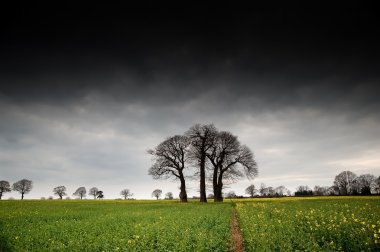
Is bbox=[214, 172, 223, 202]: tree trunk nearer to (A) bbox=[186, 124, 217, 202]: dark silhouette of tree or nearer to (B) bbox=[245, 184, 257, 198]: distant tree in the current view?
(A) bbox=[186, 124, 217, 202]: dark silhouette of tree

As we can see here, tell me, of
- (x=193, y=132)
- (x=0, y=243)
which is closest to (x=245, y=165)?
(x=193, y=132)

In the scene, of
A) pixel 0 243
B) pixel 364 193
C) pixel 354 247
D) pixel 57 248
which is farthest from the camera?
pixel 364 193

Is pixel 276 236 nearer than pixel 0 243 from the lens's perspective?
No

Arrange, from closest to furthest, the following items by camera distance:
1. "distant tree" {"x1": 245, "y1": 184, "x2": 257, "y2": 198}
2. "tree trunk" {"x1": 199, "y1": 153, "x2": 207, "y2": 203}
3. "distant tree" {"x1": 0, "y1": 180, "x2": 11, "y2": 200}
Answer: "tree trunk" {"x1": 199, "y1": 153, "x2": 207, "y2": 203} < "distant tree" {"x1": 0, "y1": 180, "x2": 11, "y2": 200} < "distant tree" {"x1": 245, "y1": 184, "x2": 257, "y2": 198}

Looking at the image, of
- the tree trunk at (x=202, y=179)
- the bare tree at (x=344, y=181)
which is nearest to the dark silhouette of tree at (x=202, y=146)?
the tree trunk at (x=202, y=179)

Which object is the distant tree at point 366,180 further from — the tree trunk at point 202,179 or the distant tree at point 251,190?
the tree trunk at point 202,179

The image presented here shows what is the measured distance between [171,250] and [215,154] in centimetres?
4530

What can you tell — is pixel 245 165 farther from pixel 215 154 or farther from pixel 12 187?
pixel 12 187

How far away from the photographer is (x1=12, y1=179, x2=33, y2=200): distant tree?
430 ft

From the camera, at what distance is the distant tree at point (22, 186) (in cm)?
13111

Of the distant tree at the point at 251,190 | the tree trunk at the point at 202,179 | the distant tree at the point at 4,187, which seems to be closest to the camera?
the tree trunk at the point at 202,179

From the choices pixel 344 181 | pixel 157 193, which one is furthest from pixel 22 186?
pixel 344 181

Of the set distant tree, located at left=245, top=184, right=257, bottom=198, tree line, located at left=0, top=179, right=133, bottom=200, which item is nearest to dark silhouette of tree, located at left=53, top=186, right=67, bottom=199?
tree line, located at left=0, top=179, right=133, bottom=200

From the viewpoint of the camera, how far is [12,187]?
12962 centimetres
